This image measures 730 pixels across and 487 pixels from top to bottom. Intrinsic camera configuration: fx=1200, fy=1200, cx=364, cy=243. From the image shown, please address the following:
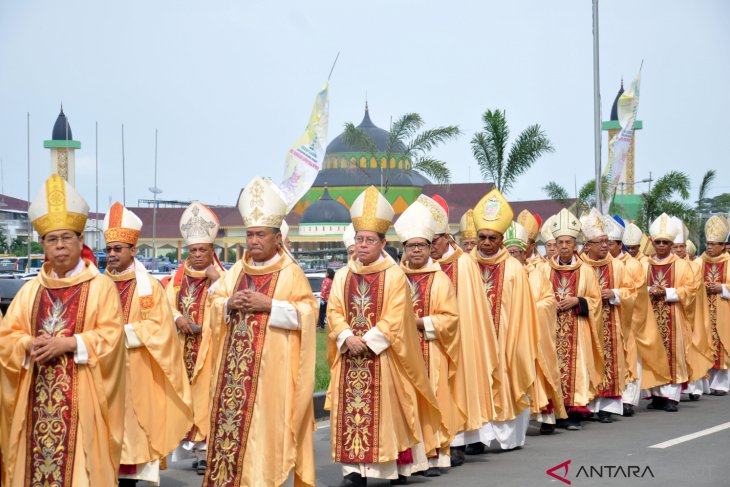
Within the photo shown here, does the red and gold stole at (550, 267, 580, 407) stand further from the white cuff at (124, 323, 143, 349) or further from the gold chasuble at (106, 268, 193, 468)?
the white cuff at (124, 323, 143, 349)

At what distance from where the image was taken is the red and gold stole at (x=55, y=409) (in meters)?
6.93

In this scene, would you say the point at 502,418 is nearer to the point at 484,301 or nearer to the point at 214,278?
the point at 484,301

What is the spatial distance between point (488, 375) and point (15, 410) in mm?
4704

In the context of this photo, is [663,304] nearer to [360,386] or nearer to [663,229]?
[663,229]

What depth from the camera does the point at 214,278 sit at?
1024 centimetres

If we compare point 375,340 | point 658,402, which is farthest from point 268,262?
point 658,402

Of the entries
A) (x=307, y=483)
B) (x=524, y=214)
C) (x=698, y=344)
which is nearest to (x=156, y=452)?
(x=307, y=483)

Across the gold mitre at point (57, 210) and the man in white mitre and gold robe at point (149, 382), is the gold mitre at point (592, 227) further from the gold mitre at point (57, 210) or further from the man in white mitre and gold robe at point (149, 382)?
the gold mitre at point (57, 210)

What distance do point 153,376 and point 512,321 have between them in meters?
3.86

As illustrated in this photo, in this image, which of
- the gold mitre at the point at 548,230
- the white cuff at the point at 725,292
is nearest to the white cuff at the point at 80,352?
the gold mitre at the point at 548,230

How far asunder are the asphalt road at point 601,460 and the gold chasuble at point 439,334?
1.55ft

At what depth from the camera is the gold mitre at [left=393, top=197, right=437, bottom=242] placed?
962 centimetres

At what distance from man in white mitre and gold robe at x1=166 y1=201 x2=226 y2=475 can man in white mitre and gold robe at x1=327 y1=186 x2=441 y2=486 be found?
1383mm

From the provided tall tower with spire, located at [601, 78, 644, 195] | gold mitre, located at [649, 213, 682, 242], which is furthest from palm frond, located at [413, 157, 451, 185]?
tall tower with spire, located at [601, 78, 644, 195]
